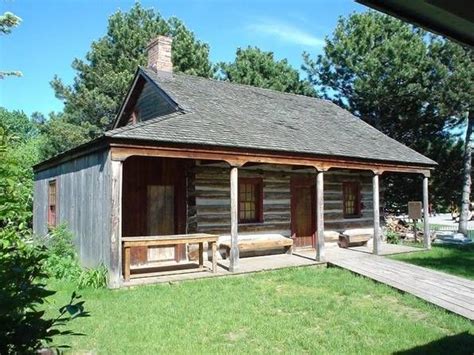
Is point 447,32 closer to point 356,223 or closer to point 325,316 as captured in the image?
point 325,316

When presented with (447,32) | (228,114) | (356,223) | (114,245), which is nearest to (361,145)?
(356,223)

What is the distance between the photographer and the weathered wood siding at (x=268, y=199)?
13133 mm

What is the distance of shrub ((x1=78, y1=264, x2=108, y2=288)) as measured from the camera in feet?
30.7

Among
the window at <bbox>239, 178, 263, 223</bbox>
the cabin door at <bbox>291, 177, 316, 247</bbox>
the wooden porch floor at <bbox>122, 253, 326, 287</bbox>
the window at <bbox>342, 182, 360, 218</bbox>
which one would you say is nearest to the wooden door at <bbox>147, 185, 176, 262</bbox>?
the wooden porch floor at <bbox>122, 253, 326, 287</bbox>

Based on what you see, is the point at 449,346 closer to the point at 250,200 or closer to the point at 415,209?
the point at 250,200

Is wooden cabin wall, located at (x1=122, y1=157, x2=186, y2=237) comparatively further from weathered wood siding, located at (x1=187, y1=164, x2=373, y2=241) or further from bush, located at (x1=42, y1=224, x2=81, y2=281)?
bush, located at (x1=42, y1=224, x2=81, y2=281)

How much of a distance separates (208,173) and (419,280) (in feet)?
21.5

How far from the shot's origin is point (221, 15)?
12164mm

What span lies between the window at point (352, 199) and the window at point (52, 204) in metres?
10.7

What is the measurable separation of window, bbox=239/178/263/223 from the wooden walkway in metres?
2.75

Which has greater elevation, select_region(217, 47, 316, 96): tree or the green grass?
select_region(217, 47, 316, 96): tree

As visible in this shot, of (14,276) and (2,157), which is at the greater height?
(2,157)

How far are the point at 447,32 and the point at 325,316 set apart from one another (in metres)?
6.09

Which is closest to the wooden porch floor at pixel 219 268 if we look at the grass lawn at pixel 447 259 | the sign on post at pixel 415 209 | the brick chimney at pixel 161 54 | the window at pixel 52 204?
the grass lawn at pixel 447 259
